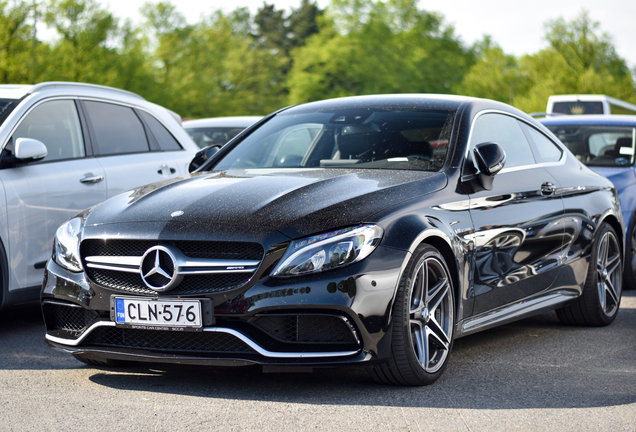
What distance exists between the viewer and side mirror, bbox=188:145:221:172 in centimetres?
610

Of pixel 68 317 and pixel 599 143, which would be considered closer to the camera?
pixel 68 317

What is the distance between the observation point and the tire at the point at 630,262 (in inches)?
336

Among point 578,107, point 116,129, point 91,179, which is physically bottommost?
point 578,107

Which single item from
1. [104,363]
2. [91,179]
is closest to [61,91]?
[91,179]

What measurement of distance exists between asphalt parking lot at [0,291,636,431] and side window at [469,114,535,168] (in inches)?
48.3

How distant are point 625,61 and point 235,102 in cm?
2790

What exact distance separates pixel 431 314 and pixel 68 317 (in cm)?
184

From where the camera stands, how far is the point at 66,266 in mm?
4590

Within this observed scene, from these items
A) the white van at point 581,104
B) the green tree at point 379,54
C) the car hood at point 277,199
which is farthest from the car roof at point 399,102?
the green tree at point 379,54

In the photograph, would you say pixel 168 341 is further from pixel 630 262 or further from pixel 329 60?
pixel 329 60

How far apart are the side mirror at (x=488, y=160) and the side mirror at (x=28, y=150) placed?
9.86 feet

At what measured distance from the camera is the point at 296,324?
→ 4090 millimetres

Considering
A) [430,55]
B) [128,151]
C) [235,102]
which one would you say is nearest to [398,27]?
[430,55]

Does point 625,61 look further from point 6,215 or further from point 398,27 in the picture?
point 6,215
